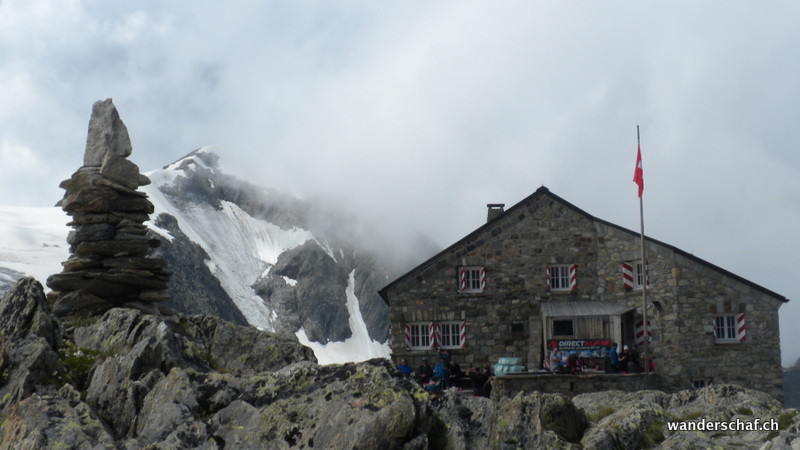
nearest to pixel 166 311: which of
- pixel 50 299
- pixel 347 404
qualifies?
pixel 50 299

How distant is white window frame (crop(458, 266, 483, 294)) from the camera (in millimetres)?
35188

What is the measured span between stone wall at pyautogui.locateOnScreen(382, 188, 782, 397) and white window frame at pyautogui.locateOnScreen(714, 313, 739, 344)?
0.68 meters

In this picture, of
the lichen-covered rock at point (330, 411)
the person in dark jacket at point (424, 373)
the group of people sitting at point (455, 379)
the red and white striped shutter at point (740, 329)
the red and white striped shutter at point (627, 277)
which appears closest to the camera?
the lichen-covered rock at point (330, 411)

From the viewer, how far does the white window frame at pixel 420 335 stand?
3497cm

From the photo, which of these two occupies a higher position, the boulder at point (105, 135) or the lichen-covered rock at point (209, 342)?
the boulder at point (105, 135)

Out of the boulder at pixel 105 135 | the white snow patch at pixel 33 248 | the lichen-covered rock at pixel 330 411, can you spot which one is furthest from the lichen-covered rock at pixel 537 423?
the white snow patch at pixel 33 248

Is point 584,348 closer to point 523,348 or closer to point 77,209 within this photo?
point 523,348

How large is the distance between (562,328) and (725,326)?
673 centimetres

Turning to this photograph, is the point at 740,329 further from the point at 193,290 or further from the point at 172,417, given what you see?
the point at 193,290

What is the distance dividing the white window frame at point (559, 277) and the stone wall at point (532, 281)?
281mm

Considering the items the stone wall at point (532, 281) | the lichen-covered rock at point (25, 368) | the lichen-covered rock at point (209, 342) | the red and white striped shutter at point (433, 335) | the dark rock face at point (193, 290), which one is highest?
the dark rock face at point (193, 290)

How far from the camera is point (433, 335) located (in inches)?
1372

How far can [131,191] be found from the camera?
19.2m

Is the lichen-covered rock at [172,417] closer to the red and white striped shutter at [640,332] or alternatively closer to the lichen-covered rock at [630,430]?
the lichen-covered rock at [630,430]
